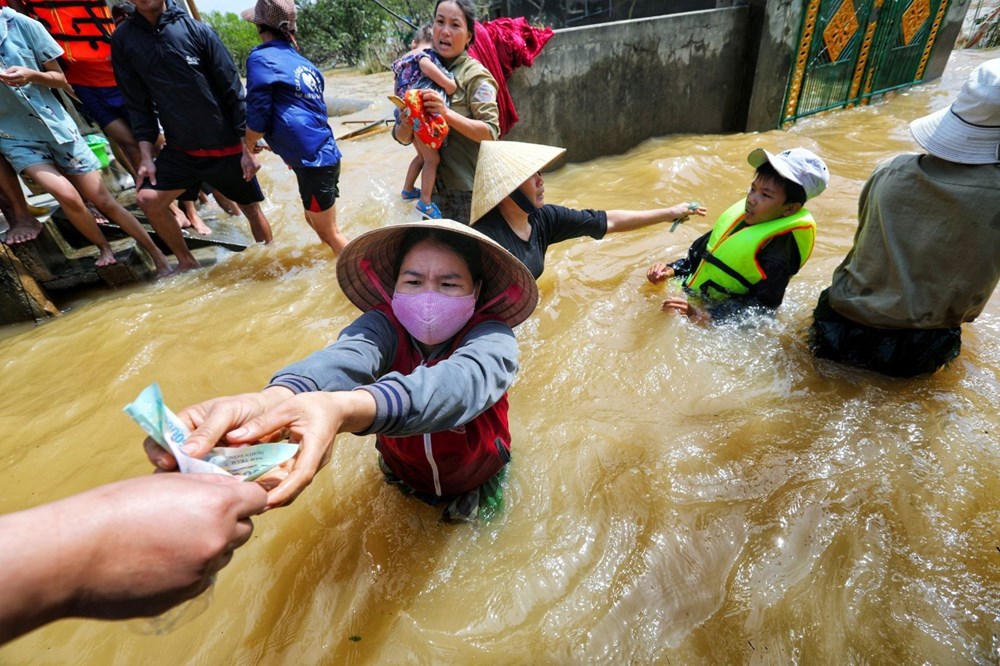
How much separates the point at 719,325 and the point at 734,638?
67.5 inches

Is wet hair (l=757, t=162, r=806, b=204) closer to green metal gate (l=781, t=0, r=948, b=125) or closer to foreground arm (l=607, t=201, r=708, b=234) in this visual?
foreground arm (l=607, t=201, r=708, b=234)

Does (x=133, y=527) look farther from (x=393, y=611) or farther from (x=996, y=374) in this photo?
(x=996, y=374)

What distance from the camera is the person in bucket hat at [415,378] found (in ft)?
3.07

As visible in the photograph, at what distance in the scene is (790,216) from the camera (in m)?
2.41

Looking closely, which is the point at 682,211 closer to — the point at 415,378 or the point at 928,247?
the point at 928,247

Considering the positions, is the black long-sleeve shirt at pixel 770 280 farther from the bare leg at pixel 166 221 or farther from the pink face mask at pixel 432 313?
the bare leg at pixel 166 221

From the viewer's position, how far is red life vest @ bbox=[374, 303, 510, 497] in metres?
1.57

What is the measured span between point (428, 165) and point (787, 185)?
233 cm

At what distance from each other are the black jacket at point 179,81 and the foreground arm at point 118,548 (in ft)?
11.7

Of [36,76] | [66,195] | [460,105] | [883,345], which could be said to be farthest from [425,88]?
[883,345]

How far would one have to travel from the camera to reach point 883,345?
2328 millimetres

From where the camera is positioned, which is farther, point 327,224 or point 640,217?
point 327,224

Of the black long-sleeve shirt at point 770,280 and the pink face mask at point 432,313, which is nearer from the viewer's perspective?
the pink face mask at point 432,313

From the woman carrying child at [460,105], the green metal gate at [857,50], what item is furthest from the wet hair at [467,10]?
the green metal gate at [857,50]
